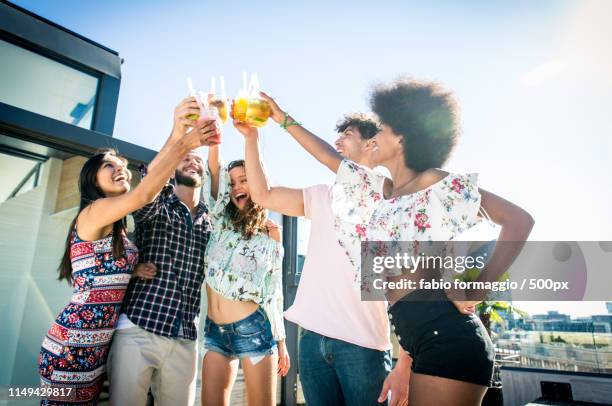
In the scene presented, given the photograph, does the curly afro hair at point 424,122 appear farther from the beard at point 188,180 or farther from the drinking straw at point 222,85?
the beard at point 188,180

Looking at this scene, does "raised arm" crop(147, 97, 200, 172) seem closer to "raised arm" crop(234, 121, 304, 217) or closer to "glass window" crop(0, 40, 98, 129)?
"raised arm" crop(234, 121, 304, 217)

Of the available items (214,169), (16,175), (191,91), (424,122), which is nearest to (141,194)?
(191,91)

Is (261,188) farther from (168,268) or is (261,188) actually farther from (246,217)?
(168,268)

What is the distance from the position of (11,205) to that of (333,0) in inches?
165

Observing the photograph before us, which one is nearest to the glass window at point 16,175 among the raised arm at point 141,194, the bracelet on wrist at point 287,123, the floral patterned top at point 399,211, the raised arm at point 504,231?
the raised arm at point 141,194

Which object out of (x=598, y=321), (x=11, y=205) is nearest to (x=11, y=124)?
(x=11, y=205)

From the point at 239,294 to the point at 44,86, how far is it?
185 inches

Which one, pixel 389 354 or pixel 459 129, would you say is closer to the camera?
pixel 459 129

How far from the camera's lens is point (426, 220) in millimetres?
1241

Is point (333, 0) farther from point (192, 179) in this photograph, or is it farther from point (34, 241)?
point (34, 241)

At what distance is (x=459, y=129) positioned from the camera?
1.37 metres

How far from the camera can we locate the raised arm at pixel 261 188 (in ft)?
5.99

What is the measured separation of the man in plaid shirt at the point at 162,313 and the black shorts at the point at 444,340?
4.25 ft

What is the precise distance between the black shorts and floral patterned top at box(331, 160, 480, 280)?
180mm
